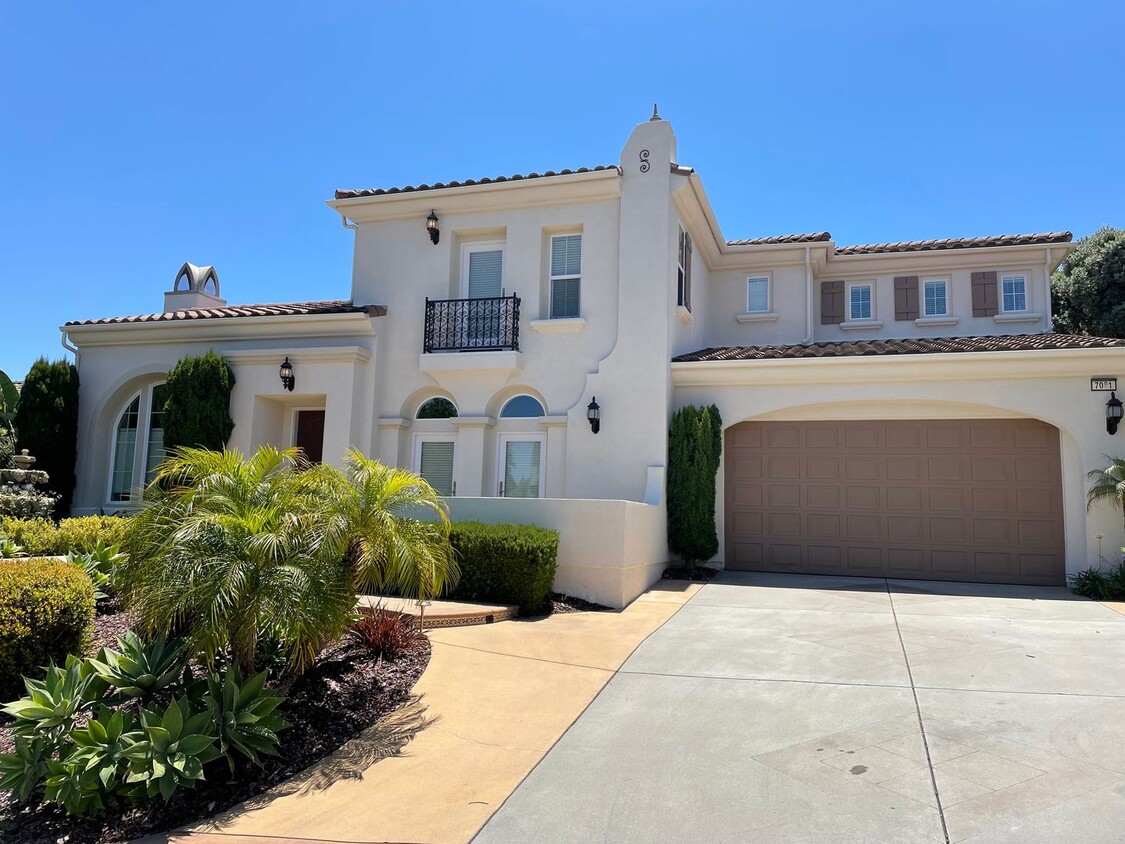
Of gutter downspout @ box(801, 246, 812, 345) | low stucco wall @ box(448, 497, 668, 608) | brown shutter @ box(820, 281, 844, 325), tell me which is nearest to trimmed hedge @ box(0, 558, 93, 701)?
low stucco wall @ box(448, 497, 668, 608)

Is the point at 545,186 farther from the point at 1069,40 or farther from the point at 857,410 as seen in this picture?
the point at 1069,40

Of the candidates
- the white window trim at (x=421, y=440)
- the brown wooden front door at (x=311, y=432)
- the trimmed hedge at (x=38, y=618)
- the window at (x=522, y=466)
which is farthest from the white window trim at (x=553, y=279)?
the trimmed hedge at (x=38, y=618)

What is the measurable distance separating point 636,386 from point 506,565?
464 cm

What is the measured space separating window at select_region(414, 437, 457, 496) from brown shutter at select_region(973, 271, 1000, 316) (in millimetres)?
11021

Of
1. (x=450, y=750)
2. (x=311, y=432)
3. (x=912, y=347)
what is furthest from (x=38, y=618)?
(x=912, y=347)

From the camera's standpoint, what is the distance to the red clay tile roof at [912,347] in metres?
11.7

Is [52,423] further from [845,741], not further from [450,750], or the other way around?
[845,741]

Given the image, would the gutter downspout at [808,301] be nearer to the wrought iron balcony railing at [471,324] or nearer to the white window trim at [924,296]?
the white window trim at [924,296]

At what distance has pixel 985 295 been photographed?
15.7 meters

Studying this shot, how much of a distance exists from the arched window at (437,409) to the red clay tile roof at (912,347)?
4.12m

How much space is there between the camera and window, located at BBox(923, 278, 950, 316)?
1598 cm

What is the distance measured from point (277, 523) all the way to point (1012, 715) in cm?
537

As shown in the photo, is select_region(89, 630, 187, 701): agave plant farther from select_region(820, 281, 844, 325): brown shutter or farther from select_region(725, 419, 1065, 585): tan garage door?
select_region(820, 281, 844, 325): brown shutter

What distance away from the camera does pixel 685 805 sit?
4180 mm
